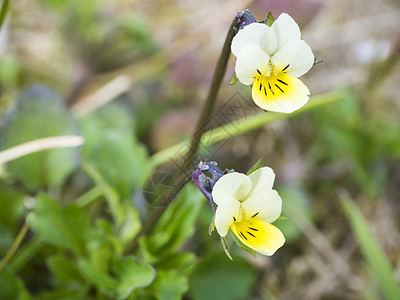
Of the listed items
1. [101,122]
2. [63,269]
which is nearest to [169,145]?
[101,122]

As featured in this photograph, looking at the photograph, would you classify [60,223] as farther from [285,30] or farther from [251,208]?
[285,30]

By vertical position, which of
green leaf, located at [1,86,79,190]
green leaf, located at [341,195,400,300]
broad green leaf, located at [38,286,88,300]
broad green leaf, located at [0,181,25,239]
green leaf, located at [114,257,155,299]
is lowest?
green leaf, located at [341,195,400,300]

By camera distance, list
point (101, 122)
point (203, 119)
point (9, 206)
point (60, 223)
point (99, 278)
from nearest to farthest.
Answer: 1. point (203, 119)
2. point (99, 278)
3. point (60, 223)
4. point (9, 206)
5. point (101, 122)

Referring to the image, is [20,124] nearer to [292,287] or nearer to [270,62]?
[270,62]

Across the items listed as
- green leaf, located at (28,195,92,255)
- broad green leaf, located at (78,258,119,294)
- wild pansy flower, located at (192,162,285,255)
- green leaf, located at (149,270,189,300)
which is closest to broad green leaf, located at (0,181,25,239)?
green leaf, located at (28,195,92,255)

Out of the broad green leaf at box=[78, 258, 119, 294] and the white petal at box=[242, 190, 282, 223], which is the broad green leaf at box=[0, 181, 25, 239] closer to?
the broad green leaf at box=[78, 258, 119, 294]

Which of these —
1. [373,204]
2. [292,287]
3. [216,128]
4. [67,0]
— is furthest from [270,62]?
[67,0]

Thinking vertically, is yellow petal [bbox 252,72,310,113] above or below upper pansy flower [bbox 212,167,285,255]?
above
